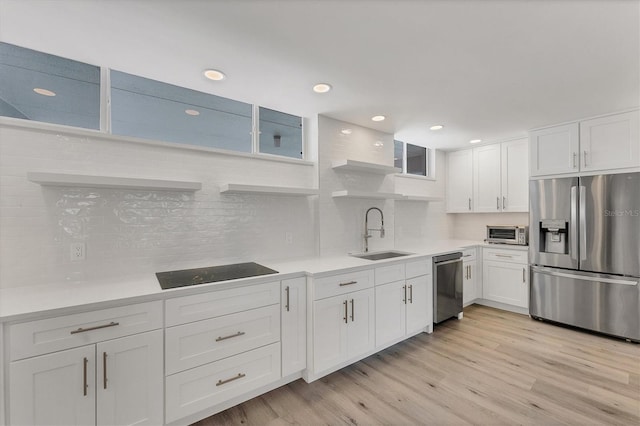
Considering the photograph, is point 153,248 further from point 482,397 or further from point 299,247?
point 482,397

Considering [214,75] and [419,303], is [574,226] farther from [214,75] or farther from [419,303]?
[214,75]

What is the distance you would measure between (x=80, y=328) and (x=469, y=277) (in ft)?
14.0

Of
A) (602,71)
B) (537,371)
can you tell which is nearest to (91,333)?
(537,371)

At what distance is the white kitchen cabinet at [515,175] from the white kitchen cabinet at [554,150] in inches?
13.1

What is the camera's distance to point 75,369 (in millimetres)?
1512

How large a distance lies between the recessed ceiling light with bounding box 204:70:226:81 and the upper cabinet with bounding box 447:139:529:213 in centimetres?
400

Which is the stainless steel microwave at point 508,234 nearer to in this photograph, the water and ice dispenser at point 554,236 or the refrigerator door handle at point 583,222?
the water and ice dispenser at point 554,236

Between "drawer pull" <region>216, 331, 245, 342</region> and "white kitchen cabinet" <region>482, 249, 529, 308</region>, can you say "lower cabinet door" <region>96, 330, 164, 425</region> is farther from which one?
"white kitchen cabinet" <region>482, 249, 529, 308</region>

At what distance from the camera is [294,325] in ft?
7.49

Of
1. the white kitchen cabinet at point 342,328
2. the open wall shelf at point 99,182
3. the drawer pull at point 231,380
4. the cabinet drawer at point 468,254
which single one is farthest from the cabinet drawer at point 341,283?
the cabinet drawer at point 468,254

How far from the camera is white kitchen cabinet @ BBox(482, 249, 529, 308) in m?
3.81

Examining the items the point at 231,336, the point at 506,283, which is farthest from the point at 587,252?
the point at 231,336

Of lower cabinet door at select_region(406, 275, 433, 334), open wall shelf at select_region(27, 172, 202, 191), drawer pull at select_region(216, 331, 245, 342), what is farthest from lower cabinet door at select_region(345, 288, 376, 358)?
A: open wall shelf at select_region(27, 172, 202, 191)

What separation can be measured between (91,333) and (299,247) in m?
1.88
